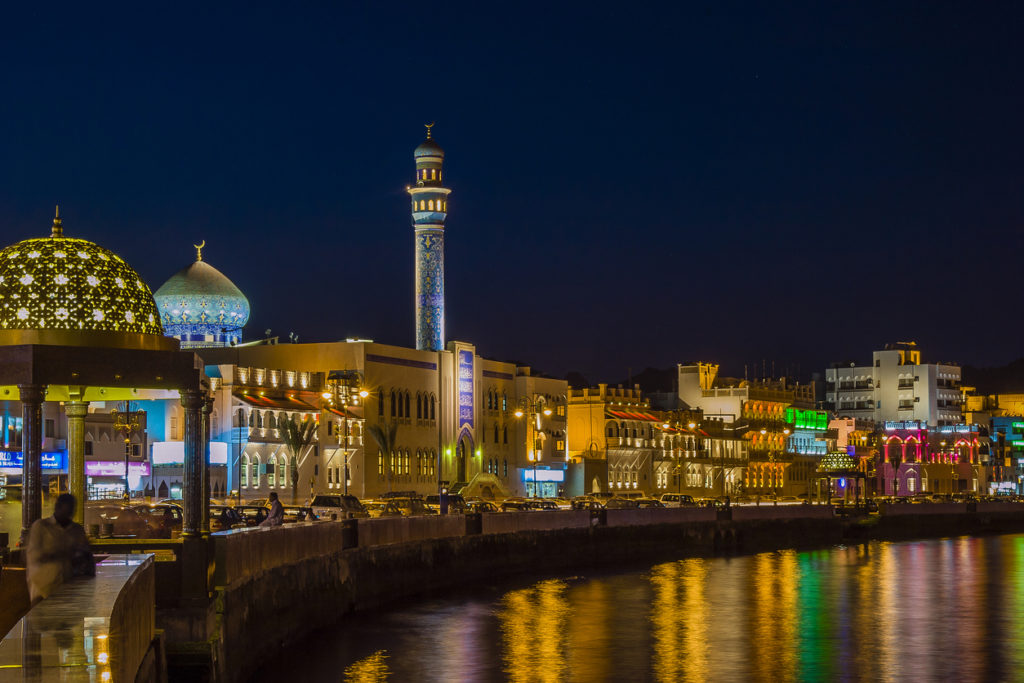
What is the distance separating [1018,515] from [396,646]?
254 feet

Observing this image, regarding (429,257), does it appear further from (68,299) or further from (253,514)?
(68,299)

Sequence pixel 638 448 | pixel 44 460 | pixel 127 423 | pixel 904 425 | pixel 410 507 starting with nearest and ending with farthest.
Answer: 1. pixel 44 460
2. pixel 410 507
3. pixel 127 423
4. pixel 638 448
5. pixel 904 425

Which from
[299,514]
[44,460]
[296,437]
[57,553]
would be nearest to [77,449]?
[57,553]

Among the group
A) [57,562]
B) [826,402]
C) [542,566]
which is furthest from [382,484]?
[826,402]

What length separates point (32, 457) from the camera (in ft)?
66.7

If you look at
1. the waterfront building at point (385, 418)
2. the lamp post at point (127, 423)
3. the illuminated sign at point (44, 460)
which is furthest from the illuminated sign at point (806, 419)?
the illuminated sign at point (44, 460)

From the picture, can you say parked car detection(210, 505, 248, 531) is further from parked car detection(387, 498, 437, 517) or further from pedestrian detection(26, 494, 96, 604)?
pedestrian detection(26, 494, 96, 604)

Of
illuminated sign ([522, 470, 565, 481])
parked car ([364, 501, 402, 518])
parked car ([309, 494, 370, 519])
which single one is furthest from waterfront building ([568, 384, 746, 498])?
parked car ([309, 494, 370, 519])

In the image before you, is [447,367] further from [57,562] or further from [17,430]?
[57,562]

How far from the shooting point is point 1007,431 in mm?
167500

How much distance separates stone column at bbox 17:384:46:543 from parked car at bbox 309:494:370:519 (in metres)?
Result: 23.7

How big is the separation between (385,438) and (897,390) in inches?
3721

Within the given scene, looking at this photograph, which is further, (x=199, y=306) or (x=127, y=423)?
(x=199, y=306)

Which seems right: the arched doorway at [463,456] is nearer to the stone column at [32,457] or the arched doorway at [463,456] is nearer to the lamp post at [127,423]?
the lamp post at [127,423]
